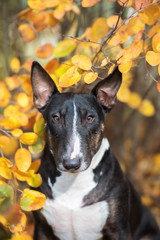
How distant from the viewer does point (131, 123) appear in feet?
18.1

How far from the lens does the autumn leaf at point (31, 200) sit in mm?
2454

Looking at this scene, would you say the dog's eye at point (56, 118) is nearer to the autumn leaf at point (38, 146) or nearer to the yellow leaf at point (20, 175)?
the autumn leaf at point (38, 146)

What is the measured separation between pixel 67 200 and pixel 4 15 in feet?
7.91

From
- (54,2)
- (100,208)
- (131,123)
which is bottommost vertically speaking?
(131,123)

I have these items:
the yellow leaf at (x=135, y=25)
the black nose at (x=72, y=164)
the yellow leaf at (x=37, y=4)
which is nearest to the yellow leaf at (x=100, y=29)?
the yellow leaf at (x=135, y=25)

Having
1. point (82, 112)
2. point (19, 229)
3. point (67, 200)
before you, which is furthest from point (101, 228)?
point (82, 112)

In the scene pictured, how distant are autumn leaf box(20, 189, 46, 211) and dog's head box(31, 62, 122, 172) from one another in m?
0.27

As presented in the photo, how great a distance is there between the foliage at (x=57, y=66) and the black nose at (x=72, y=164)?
1.14 feet

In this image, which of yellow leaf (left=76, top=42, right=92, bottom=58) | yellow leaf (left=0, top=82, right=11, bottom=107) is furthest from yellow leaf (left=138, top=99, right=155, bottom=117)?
yellow leaf (left=0, top=82, right=11, bottom=107)

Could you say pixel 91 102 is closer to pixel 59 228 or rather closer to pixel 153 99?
pixel 59 228

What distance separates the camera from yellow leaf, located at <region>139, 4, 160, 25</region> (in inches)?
101

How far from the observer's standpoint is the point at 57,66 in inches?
131

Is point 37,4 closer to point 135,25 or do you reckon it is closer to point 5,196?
point 135,25

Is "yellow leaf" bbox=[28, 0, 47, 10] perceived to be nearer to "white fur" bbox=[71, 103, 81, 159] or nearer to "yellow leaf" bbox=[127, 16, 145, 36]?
"yellow leaf" bbox=[127, 16, 145, 36]
